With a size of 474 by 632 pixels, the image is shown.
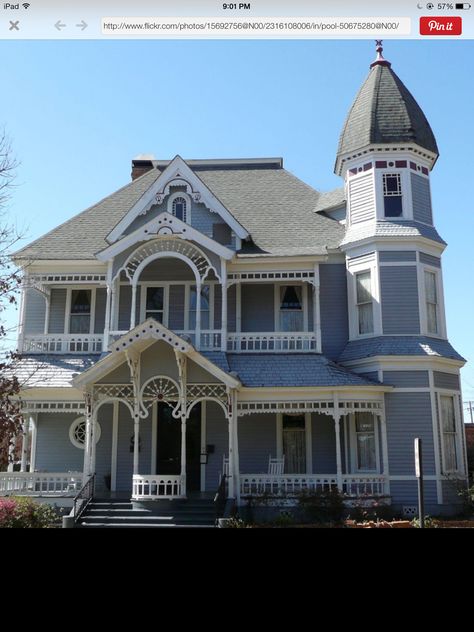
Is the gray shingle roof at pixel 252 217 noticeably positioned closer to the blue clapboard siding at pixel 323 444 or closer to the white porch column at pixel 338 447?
the white porch column at pixel 338 447

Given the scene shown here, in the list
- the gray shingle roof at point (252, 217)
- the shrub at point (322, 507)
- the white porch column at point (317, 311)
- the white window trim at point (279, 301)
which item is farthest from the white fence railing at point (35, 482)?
the white porch column at point (317, 311)

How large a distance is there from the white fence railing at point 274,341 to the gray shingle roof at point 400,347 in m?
0.93

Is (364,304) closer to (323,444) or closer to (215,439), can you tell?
(323,444)

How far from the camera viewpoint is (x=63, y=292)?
14164 mm

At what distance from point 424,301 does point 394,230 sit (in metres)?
1.71

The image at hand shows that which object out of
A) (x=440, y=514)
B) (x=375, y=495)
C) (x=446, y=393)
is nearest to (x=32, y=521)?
(x=375, y=495)

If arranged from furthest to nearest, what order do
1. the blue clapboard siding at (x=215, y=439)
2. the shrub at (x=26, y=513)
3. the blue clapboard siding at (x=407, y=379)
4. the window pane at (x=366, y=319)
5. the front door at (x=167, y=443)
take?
the window pane at (x=366, y=319)
the front door at (x=167, y=443)
the blue clapboard siding at (x=215, y=439)
the blue clapboard siding at (x=407, y=379)
the shrub at (x=26, y=513)

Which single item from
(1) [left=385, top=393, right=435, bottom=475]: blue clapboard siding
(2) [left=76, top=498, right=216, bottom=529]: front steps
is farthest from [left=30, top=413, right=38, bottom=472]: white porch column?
(1) [left=385, top=393, right=435, bottom=475]: blue clapboard siding

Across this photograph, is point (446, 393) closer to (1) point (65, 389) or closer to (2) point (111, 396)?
(2) point (111, 396)

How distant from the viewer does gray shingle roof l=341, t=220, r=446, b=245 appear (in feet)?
42.8

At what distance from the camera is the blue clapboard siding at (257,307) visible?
45.3 ft

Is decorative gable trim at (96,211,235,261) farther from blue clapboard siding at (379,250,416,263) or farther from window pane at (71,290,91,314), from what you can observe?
blue clapboard siding at (379,250,416,263)

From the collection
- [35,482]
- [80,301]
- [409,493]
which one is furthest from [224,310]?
[409,493]
